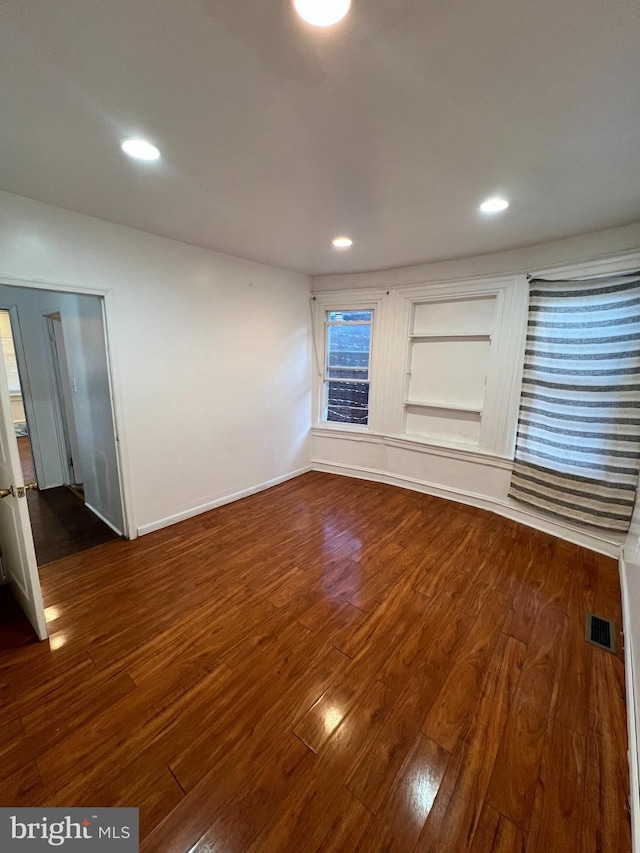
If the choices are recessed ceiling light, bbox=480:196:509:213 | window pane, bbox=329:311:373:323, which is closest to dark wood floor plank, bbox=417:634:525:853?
recessed ceiling light, bbox=480:196:509:213

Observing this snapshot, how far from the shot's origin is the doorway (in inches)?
112

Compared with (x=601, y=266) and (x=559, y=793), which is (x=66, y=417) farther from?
(x=601, y=266)

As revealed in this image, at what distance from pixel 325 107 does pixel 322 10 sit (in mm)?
380

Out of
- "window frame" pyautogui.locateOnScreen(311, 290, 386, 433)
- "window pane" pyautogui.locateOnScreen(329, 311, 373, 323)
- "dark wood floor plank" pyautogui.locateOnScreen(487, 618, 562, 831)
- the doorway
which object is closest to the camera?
"dark wood floor plank" pyautogui.locateOnScreen(487, 618, 562, 831)

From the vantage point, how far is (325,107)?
129cm

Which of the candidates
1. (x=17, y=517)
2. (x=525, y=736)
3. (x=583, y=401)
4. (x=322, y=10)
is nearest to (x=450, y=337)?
(x=583, y=401)

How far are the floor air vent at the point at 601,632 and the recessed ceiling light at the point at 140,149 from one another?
3498 millimetres

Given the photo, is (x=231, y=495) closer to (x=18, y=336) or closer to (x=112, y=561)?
(x=112, y=561)

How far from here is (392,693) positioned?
1.59 m

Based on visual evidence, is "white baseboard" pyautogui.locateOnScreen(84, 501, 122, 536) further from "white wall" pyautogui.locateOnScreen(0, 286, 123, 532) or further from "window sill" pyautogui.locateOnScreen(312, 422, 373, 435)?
"window sill" pyautogui.locateOnScreen(312, 422, 373, 435)

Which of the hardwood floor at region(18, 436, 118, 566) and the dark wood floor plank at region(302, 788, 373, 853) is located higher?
the hardwood floor at region(18, 436, 118, 566)

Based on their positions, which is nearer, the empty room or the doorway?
Result: the empty room

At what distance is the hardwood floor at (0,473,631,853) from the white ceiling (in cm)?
252

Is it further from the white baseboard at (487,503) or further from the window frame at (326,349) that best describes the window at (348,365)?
the white baseboard at (487,503)
